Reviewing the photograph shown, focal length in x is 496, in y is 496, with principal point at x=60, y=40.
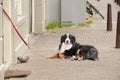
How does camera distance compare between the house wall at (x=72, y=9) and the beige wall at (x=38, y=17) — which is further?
the house wall at (x=72, y=9)

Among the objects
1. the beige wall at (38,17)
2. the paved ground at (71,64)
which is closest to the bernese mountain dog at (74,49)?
the paved ground at (71,64)

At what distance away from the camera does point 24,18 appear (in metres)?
14.4

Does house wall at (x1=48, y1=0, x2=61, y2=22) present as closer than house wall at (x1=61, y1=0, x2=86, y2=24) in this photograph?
No

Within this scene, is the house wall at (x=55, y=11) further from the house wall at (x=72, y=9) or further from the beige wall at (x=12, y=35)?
the beige wall at (x=12, y=35)

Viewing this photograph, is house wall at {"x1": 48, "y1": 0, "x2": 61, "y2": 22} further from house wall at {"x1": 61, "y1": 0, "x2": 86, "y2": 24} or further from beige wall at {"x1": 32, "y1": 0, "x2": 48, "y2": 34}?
beige wall at {"x1": 32, "y1": 0, "x2": 48, "y2": 34}

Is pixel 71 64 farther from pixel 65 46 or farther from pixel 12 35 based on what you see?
pixel 12 35

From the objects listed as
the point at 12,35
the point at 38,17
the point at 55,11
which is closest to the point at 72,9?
the point at 55,11

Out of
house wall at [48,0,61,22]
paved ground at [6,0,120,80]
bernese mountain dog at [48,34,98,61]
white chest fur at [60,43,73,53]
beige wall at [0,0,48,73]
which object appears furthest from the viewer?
house wall at [48,0,61,22]

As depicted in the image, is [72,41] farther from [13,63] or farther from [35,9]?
[35,9]

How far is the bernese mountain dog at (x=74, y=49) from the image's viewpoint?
12.6 m

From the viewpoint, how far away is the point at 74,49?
12703 millimetres

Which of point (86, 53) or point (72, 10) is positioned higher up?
point (72, 10)

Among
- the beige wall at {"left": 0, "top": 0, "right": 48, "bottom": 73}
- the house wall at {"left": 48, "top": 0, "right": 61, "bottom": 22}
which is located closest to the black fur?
the beige wall at {"left": 0, "top": 0, "right": 48, "bottom": 73}

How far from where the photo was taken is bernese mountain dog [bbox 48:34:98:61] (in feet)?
41.2
